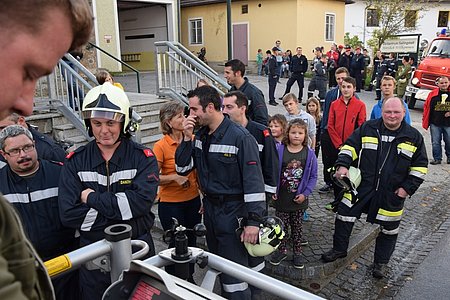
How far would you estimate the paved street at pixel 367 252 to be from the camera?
13.9 ft

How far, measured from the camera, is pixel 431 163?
→ 8.80 meters

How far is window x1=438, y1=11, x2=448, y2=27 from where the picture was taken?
37281 millimetres

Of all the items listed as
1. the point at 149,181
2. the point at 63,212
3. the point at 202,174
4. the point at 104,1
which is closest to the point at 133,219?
the point at 149,181

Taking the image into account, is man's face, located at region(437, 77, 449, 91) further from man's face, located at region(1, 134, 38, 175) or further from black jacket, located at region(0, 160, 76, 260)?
man's face, located at region(1, 134, 38, 175)

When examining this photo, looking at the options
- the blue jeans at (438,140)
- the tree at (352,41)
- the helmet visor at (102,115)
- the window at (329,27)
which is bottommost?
the blue jeans at (438,140)

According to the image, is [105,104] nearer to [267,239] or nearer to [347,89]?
[267,239]

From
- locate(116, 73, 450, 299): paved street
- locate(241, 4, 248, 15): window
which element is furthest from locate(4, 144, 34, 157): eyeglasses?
locate(241, 4, 248, 15): window

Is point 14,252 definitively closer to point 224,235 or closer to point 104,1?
point 224,235

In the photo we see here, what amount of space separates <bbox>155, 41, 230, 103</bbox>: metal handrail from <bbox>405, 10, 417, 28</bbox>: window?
990 inches

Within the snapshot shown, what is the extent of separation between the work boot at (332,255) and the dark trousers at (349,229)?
41mm

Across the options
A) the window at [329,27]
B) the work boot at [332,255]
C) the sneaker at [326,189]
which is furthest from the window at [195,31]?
the work boot at [332,255]

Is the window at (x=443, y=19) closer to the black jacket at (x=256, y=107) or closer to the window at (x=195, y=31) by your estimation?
the window at (x=195, y=31)

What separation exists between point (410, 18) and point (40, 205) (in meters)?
33.9

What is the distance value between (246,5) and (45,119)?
22.2 m
